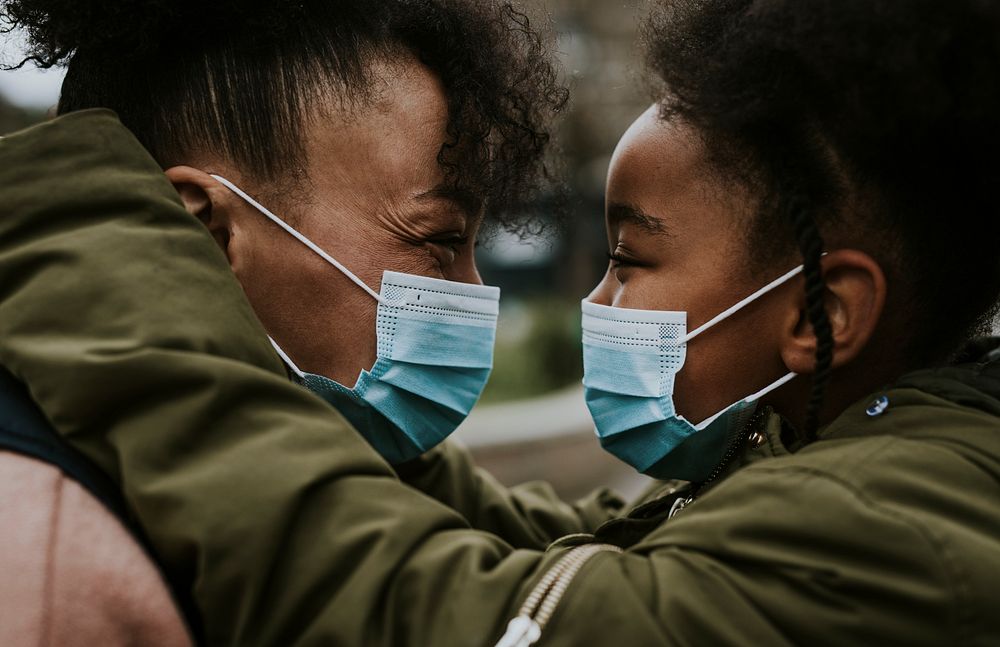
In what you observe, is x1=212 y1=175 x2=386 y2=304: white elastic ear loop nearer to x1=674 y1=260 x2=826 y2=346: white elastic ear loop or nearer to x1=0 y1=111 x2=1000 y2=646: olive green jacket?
x1=0 y1=111 x2=1000 y2=646: olive green jacket

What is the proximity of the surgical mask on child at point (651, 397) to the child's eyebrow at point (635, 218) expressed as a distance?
20 centimetres

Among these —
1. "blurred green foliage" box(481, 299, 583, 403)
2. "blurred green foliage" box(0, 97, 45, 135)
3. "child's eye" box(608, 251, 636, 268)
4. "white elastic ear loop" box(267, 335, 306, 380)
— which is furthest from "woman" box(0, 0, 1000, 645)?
"blurred green foliage" box(0, 97, 45, 135)

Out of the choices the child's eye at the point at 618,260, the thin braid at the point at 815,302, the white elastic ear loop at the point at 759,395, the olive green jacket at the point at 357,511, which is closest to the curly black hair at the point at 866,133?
the thin braid at the point at 815,302

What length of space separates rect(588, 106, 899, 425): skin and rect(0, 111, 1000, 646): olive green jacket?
394 mm

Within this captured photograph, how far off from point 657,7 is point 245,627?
1906mm

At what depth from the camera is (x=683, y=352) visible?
233cm

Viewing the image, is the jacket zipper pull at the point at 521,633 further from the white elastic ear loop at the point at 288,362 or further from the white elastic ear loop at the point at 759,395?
the white elastic ear loop at the point at 288,362

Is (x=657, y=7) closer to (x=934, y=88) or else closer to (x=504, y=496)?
(x=934, y=88)

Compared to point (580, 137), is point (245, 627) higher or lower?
lower

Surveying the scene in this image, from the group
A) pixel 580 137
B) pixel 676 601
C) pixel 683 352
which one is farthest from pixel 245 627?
pixel 580 137

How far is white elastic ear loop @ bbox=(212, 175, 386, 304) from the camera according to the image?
2338 mm

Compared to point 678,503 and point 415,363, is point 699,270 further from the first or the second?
point 415,363

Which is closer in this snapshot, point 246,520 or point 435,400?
point 246,520

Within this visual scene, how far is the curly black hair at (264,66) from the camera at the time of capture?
2205 mm
